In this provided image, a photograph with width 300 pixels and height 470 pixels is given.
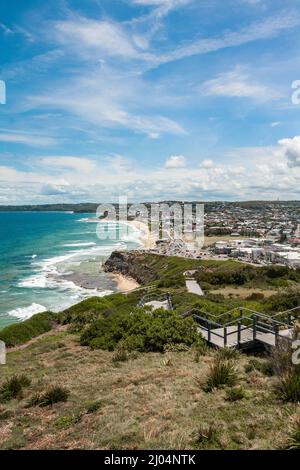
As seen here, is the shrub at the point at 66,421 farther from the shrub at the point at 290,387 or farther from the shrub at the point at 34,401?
the shrub at the point at 290,387

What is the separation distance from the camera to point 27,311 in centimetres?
3834

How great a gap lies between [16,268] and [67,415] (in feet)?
206

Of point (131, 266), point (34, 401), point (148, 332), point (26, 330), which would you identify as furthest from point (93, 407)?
point (131, 266)

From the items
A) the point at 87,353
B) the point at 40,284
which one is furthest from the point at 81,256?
the point at 87,353

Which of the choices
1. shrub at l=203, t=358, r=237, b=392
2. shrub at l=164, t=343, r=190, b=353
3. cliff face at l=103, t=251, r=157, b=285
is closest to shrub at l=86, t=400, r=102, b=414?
shrub at l=203, t=358, r=237, b=392

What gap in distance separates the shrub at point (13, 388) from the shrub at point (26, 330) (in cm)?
1194

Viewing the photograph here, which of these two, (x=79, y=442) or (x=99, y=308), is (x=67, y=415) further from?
(x=99, y=308)

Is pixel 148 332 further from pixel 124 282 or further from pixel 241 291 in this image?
pixel 124 282

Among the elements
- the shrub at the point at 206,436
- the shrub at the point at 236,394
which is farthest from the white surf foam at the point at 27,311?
the shrub at the point at 206,436

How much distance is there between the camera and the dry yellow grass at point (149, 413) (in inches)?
237

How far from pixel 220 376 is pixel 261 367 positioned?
1633 millimetres

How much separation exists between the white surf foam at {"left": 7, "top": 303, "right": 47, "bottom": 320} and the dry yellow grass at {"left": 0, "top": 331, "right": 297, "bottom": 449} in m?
26.8

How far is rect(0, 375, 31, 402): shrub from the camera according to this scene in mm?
9633

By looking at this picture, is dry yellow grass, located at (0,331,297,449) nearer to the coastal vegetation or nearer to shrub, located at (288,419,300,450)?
the coastal vegetation
